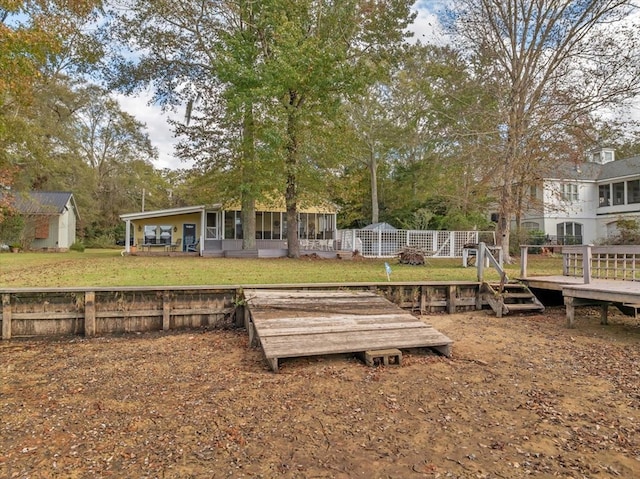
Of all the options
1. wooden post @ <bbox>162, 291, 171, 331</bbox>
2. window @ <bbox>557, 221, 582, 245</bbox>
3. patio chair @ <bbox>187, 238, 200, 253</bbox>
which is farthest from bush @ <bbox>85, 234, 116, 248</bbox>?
window @ <bbox>557, 221, 582, 245</bbox>

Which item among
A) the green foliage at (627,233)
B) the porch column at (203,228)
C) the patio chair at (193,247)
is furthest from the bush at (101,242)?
the green foliage at (627,233)

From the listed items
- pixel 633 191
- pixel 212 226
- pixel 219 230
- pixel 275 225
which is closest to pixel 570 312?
pixel 275 225

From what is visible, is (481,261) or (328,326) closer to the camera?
(328,326)

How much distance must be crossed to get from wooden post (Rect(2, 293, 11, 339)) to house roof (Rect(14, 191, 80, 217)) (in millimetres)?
16076

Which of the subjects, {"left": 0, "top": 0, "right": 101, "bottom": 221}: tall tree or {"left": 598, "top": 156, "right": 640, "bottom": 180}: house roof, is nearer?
{"left": 0, "top": 0, "right": 101, "bottom": 221}: tall tree

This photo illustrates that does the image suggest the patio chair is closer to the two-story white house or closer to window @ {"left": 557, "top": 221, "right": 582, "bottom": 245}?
the two-story white house

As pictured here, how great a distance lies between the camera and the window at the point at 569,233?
2556 centimetres

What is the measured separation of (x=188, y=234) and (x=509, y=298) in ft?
62.8

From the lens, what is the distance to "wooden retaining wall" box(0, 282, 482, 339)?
6.27 metres

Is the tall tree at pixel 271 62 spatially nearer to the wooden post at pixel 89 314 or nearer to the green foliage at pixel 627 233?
the wooden post at pixel 89 314

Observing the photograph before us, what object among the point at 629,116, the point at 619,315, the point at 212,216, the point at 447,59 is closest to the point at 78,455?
the point at 619,315

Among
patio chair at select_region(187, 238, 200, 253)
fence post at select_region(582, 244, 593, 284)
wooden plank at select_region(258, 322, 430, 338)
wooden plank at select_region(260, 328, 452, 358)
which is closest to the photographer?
wooden plank at select_region(260, 328, 452, 358)

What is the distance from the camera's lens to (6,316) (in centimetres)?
621

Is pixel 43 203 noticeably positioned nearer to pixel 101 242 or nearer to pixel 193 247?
pixel 101 242
